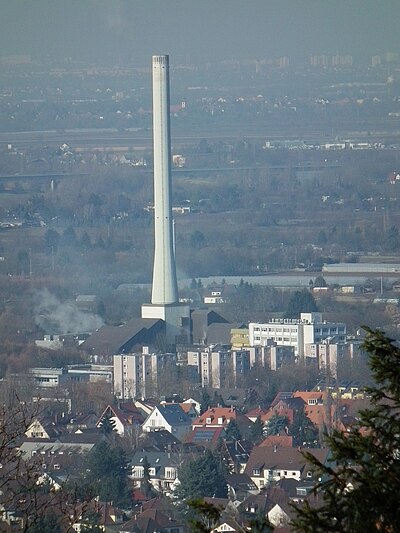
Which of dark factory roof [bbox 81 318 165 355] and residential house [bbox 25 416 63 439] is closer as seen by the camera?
residential house [bbox 25 416 63 439]

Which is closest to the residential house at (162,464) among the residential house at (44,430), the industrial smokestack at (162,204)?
the residential house at (44,430)

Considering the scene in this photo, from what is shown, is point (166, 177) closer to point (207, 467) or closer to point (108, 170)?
point (207, 467)

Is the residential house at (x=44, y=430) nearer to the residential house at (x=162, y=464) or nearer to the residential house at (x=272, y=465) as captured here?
the residential house at (x=162, y=464)

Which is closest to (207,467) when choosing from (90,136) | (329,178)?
(329,178)

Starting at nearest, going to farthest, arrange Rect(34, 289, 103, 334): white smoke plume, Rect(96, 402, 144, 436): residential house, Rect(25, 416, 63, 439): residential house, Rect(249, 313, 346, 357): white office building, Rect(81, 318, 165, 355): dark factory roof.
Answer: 1. Rect(25, 416, 63, 439): residential house
2. Rect(96, 402, 144, 436): residential house
3. Rect(249, 313, 346, 357): white office building
4. Rect(81, 318, 165, 355): dark factory roof
5. Rect(34, 289, 103, 334): white smoke plume

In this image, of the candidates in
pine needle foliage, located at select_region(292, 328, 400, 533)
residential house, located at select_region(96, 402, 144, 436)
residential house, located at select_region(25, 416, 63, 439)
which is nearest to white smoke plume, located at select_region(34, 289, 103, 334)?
residential house, located at select_region(96, 402, 144, 436)

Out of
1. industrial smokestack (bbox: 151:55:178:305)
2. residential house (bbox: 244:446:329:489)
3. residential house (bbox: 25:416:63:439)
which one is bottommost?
residential house (bbox: 244:446:329:489)

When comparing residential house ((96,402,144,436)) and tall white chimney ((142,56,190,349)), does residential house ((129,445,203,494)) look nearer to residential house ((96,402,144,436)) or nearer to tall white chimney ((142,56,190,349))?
residential house ((96,402,144,436))
